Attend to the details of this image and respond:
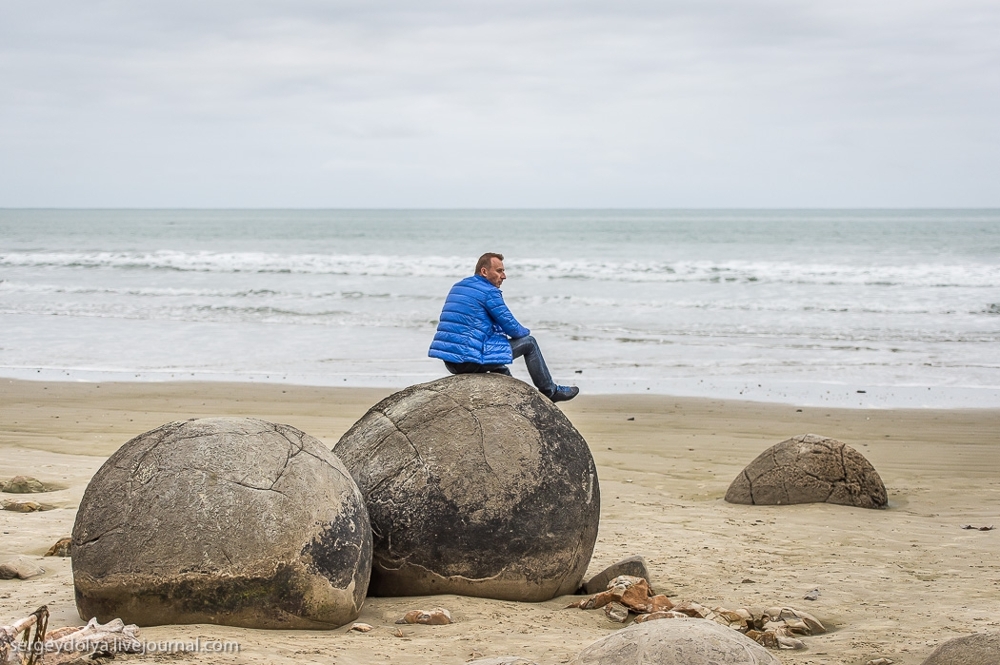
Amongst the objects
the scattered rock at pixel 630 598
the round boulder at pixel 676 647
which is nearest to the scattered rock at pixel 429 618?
the scattered rock at pixel 630 598

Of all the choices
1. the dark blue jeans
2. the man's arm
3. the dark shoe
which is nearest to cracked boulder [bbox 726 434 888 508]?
the dark shoe

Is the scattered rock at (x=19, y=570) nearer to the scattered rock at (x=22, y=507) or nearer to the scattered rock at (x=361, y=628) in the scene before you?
the scattered rock at (x=22, y=507)

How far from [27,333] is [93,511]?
61.1ft

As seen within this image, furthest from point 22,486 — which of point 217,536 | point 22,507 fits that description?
point 217,536

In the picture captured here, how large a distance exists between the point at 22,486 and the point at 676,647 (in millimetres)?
6918

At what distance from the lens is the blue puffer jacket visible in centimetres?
709

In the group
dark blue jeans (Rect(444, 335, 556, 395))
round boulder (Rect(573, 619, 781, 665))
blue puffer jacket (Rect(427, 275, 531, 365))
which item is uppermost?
blue puffer jacket (Rect(427, 275, 531, 365))

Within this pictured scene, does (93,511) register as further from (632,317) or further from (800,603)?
(632,317)

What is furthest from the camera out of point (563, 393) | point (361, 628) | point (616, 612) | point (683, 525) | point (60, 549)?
point (683, 525)

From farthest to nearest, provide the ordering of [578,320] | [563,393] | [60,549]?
[578,320]
[563,393]
[60,549]

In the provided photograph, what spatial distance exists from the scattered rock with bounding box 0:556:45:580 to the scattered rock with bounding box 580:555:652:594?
132 inches

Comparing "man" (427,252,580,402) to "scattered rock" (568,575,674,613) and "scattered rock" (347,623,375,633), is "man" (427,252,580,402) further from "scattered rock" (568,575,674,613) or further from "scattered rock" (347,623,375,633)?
"scattered rock" (347,623,375,633)

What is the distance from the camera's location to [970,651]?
14.2 ft

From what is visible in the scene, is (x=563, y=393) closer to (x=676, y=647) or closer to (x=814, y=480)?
(x=814, y=480)
